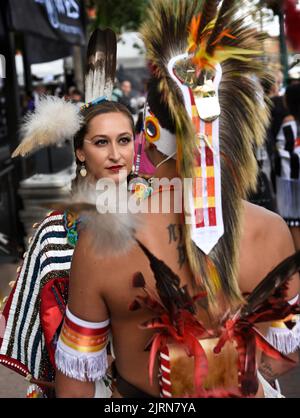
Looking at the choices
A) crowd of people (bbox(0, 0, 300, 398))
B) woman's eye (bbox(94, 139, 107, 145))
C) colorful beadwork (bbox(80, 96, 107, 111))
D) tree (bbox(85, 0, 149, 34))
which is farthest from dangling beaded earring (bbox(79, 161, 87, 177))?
tree (bbox(85, 0, 149, 34))

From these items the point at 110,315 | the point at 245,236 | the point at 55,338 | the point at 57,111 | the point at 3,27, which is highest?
the point at 3,27

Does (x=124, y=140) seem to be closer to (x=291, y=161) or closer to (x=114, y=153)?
(x=114, y=153)

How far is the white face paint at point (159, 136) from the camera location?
2072 millimetres

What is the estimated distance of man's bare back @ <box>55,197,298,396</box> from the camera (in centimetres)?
199

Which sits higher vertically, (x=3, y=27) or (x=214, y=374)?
(x=3, y=27)

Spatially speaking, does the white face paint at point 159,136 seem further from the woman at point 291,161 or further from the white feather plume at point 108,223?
the woman at point 291,161

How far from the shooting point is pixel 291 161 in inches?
271

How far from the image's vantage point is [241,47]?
2.10 metres

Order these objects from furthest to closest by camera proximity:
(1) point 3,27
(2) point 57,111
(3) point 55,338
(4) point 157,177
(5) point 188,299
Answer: (1) point 3,27
(2) point 57,111
(3) point 55,338
(4) point 157,177
(5) point 188,299

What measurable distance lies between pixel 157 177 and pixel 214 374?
581mm

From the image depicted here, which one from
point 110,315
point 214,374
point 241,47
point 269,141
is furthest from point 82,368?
point 269,141

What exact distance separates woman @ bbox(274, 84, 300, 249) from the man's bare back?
15.6 feet

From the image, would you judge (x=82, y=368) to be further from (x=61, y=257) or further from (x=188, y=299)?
(x=61, y=257)

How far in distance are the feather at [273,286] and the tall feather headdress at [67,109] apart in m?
1.30
